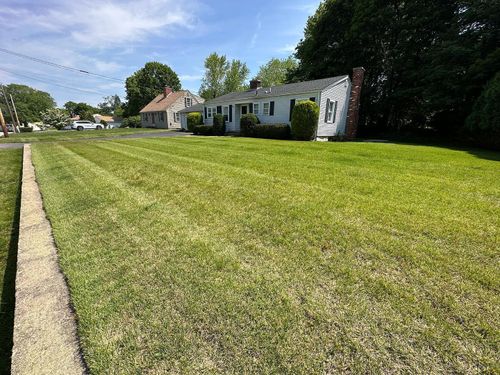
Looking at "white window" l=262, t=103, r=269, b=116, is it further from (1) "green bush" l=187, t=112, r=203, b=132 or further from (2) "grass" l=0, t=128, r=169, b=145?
(2) "grass" l=0, t=128, r=169, b=145

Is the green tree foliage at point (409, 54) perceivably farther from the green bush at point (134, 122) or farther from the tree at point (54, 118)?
the tree at point (54, 118)

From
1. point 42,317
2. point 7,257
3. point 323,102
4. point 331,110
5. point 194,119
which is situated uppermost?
point 323,102

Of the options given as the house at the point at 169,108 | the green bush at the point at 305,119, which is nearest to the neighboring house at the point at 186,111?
the house at the point at 169,108

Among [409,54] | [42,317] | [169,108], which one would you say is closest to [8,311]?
[42,317]

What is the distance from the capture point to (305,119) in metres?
15.2

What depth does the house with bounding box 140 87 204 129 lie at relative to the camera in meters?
37.2

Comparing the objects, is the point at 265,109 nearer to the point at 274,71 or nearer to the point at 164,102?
the point at 164,102

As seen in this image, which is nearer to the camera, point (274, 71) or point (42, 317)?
point (42, 317)

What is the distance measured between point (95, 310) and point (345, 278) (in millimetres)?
2048

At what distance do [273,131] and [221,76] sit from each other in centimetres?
3696

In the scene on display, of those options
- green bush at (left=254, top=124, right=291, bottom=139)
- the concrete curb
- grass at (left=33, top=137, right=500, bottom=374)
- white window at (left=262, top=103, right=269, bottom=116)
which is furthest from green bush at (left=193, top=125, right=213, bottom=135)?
the concrete curb

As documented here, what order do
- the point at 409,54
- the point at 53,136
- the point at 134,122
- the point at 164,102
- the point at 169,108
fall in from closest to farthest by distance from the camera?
the point at 409,54 → the point at 53,136 → the point at 169,108 → the point at 164,102 → the point at 134,122

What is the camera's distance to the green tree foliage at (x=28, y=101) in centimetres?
7569

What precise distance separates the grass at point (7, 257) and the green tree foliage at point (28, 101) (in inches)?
3758
